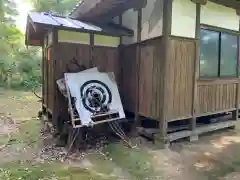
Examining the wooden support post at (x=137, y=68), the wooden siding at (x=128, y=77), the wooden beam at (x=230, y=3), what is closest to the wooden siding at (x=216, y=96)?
the wooden support post at (x=137, y=68)

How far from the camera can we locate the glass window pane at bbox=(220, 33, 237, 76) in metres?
5.62

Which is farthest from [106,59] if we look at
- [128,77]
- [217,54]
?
[217,54]

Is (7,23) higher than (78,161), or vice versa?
(7,23)

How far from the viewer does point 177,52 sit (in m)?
4.80

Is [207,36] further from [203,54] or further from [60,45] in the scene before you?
[60,45]

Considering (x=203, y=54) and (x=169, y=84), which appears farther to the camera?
(x=203, y=54)

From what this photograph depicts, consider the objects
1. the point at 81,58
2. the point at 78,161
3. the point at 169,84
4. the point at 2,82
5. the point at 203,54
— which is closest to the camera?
the point at 78,161

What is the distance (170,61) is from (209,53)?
3.93ft

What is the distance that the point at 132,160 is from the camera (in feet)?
13.9

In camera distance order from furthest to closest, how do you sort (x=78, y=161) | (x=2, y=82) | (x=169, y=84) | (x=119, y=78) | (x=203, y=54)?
1. (x=2, y=82)
2. (x=119, y=78)
3. (x=203, y=54)
4. (x=169, y=84)
5. (x=78, y=161)

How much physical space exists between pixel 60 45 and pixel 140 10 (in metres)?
1.91

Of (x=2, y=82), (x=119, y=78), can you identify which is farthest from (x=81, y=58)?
(x=2, y=82)

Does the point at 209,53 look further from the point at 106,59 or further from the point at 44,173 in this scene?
the point at 44,173

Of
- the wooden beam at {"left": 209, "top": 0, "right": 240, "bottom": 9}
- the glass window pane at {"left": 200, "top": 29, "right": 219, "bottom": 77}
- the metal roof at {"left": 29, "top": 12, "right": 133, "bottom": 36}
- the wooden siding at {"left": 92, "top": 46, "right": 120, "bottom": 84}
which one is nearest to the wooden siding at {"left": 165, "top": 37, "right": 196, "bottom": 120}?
the glass window pane at {"left": 200, "top": 29, "right": 219, "bottom": 77}
